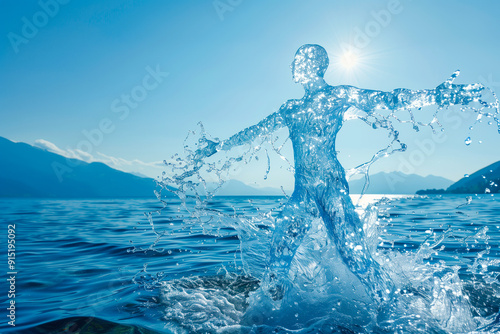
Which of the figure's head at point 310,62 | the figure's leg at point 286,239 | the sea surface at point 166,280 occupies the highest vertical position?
the figure's head at point 310,62

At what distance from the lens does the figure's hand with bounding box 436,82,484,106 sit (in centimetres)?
353

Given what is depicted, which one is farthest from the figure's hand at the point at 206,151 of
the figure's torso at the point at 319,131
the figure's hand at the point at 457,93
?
the figure's hand at the point at 457,93

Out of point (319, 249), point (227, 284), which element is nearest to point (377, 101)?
point (319, 249)

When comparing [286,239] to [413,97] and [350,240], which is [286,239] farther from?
[413,97]

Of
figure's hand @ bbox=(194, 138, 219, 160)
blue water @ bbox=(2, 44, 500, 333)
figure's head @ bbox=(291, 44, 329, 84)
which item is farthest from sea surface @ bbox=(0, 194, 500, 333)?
figure's head @ bbox=(291, 44, 329, 84)

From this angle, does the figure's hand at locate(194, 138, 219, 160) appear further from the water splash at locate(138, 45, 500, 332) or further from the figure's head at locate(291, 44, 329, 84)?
the figure's head at locate(291, 44, 329, 84)

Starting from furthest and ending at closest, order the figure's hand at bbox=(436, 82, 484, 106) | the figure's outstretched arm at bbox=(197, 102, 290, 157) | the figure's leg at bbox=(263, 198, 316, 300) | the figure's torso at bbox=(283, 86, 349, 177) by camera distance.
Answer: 1. the figure's outstretched arm at bbox=(197, 102, 290, 157)
2. the figure's leg at bbox=(263, 198, 316, 300)
3. the figure's torso at bbox=(283, 86, 349, 177)
4. the figure's hand at bbox=(436, 82, 484, 106)

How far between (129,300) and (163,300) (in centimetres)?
44

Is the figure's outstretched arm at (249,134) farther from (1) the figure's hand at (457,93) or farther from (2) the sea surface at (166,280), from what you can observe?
(1) the figure's hand at (457,93)

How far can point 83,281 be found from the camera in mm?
5422

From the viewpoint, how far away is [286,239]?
433 cm

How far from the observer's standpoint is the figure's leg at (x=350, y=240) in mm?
3822

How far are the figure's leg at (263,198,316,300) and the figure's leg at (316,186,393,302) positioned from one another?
0.30 meters

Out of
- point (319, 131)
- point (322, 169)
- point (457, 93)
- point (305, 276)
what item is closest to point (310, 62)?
point (319, 131)
